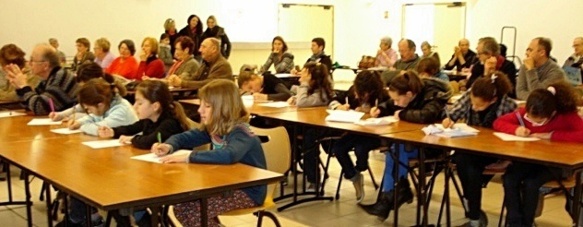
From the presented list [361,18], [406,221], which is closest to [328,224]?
[406,221]

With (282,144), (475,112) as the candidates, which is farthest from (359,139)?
(282,144)

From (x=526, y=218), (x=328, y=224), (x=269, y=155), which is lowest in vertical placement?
(x=328, y=224)

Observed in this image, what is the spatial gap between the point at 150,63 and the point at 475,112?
4.54 meters

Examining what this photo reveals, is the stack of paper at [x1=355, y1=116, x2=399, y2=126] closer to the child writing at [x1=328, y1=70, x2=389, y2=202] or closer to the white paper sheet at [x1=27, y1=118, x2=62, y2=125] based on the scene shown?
the child writing at [x1=328, y1=70, x2=389, y2=202]

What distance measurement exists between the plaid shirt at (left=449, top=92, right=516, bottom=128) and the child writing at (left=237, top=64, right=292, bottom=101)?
6.99 feet

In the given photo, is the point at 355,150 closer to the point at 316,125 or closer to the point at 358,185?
the point at 358,185

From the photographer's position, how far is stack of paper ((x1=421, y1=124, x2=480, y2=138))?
12.6ft

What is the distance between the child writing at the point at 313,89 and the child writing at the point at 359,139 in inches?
9.6

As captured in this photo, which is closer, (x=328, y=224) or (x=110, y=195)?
(x=110, y=195)

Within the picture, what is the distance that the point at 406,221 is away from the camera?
4441 mm

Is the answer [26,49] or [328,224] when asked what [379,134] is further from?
[26,49]

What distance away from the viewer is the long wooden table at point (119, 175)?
2383 millimetres

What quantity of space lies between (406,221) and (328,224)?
56 centimetres

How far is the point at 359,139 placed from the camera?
4801 mm
